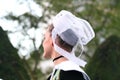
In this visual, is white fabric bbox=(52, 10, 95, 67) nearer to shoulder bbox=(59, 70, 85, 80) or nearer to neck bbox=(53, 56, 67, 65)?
neck bbox=(53, 56, 67, 65)

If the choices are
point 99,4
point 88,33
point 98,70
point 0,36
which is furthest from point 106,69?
point 99,4

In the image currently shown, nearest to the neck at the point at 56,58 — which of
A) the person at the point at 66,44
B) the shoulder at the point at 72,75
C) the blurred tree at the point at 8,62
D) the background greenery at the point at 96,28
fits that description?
the person at the point at 66,44

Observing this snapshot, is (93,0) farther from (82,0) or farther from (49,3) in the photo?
(49,3)

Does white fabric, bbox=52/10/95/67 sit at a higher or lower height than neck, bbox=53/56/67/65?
higher

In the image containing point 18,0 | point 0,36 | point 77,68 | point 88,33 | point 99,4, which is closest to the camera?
point 77,68

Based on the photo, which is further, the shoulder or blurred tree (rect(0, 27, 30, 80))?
blurred tree (rect(0, 27, 30, 80))

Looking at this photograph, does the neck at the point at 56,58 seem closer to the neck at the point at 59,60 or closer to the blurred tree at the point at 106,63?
the neck at the point at 59,60

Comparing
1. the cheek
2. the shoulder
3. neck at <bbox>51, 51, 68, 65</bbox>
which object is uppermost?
the cheek

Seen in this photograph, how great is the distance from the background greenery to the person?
4198 mm

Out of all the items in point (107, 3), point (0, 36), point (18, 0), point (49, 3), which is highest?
point (0, 36)

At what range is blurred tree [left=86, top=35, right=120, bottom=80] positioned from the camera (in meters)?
7.84

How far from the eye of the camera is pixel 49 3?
14180 millimetres

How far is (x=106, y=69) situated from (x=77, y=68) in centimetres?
467

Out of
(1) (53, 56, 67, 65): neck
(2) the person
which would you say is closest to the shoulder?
(2) the person
